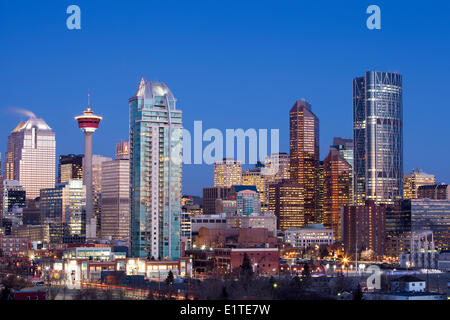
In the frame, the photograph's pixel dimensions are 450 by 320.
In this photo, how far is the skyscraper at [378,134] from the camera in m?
192

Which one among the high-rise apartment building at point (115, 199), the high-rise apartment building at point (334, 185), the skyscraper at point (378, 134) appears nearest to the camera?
the high-rise apartment building at point (115, 199)

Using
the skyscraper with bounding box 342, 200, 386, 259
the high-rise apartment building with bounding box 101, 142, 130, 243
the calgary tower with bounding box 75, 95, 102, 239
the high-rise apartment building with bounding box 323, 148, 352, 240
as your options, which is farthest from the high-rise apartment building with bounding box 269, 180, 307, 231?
the skyscraper with bounding box 342, 200, 386, 259

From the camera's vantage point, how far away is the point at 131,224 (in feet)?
319

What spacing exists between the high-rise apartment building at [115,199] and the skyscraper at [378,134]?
49.3m

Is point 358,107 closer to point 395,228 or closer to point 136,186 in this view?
point 395,228

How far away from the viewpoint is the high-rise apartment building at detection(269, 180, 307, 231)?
609 feet

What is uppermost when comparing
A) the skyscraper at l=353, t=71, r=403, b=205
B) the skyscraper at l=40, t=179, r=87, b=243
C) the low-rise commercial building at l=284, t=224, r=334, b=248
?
the skyscraper at l=353, t=71, r=403, b=205

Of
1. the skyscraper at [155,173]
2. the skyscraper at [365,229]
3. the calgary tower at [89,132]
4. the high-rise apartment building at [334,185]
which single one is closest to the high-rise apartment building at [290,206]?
the high-rise apartment building at [334,185]

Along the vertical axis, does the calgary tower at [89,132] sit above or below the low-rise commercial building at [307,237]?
above

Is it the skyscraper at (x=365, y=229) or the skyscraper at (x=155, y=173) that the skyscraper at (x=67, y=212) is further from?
the skyscraper at (x=155, y=173)

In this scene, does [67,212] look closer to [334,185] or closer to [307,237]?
[307,237]

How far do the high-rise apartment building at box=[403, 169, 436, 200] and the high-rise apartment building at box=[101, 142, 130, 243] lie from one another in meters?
58.1

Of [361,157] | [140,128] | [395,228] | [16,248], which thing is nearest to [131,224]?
[140,128]

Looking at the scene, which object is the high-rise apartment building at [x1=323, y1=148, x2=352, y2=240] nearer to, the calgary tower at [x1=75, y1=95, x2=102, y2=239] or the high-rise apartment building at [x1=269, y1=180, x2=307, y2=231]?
the high-rise apartment building at [x1=269, y1=180, x2=307, y2=231]
